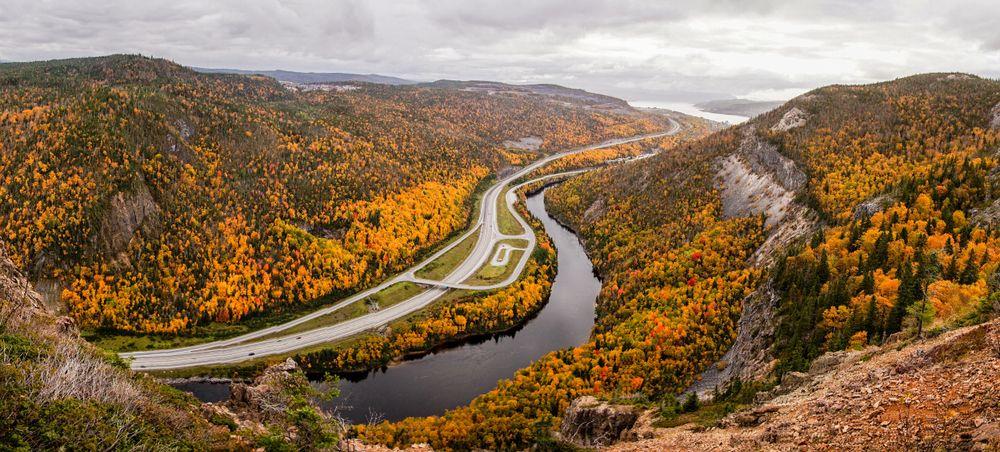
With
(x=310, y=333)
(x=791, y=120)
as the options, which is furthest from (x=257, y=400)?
(x=791, y=120)

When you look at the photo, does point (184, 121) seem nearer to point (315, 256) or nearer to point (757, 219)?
point (315, 256)

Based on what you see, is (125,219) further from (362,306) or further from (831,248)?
(831,248)

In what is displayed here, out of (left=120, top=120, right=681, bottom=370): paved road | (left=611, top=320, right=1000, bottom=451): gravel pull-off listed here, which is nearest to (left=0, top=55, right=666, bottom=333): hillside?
(left=120, top=120, right=681, bottom=370): paved road

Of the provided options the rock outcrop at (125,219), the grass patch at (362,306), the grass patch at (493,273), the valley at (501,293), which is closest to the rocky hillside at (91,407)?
the valley at (501,293)

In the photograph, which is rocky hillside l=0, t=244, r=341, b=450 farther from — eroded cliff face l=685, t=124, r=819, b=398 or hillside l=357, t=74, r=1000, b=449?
eroded cliff face l=685, t=124, r=819, b=398

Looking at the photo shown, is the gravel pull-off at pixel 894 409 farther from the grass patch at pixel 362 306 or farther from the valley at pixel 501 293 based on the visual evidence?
the grass patch at pixel 362 306

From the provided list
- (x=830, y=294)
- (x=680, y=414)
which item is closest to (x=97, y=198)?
(x=680, y=414)

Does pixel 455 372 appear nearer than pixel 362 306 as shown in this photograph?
Yes

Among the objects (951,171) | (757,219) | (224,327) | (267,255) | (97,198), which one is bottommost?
(224,327)
